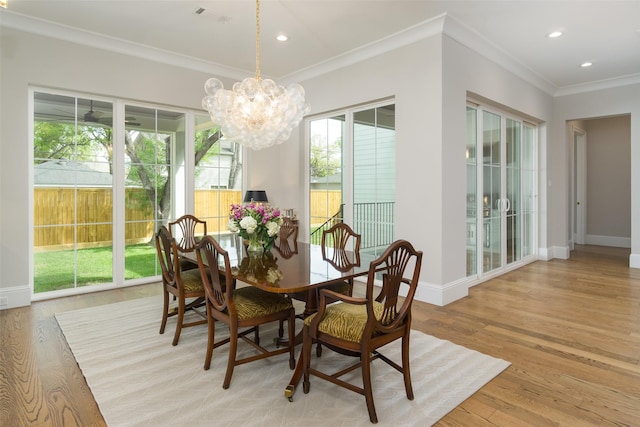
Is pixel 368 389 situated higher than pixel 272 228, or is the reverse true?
pixel 272 228

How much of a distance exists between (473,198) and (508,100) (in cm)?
149

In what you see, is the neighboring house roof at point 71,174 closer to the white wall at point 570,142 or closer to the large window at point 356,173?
the large window at point 356,173

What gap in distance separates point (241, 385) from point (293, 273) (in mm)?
739

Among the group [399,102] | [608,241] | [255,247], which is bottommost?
[608,241]

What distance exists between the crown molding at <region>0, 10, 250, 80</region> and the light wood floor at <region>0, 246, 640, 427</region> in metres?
2.84

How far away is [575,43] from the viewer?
427 centimetres

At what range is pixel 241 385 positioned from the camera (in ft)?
7.25

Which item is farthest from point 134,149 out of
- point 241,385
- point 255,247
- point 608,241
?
point 608,241

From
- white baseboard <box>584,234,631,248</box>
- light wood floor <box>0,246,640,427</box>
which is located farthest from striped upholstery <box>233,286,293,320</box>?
white baseboard <box>584,234,631,248</box>

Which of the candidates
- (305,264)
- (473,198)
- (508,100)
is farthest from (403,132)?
(305,264)

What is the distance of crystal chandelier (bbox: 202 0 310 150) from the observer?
3.16 meters

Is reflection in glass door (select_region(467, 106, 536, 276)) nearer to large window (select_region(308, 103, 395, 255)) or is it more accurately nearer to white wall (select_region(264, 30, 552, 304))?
white wall (select_region(264, 30, 552, 304))

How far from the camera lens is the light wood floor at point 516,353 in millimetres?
1960

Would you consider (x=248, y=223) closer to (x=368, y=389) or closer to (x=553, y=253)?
(x=368, y=389)
